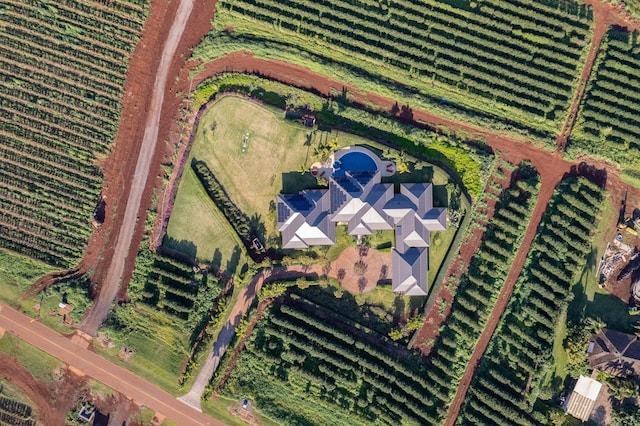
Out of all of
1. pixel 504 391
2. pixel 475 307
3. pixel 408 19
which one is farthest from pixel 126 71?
pixel 504 391

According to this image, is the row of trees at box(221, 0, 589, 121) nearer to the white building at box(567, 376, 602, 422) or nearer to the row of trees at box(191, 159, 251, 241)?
the row of trees at box(191, 159, 251, 241)

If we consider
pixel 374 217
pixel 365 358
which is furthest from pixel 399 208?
pixel 365 358

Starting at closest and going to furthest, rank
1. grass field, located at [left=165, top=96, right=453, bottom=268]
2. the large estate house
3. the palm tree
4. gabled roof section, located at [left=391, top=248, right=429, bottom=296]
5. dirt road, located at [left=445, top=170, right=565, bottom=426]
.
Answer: the palm tree < gabled roof section, located at [left=391, top=248, right=429, bottom=296] < the large estate house < dirt road, located at [left=445, top=170, right=565, bottom=426] < grass field, located at [left=165, top=96, right=453, bottom=268]

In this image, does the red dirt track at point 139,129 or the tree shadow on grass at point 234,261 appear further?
the red dirt track at point 139,129

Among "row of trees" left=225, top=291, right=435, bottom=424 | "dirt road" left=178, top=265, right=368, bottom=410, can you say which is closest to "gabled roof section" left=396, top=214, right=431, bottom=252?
"dirt road" left=178, top=265, right=368, bottom=410

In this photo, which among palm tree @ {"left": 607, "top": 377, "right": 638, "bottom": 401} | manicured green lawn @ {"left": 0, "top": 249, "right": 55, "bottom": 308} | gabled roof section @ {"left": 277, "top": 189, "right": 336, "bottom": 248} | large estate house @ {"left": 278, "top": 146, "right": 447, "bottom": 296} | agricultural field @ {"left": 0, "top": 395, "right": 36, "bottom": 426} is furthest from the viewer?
manicured green lawn @ {"left": 0, "top": 249, "right": 55, "bottom": 308}

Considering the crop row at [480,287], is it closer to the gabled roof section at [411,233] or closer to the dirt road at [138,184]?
the gabled roof section at [411,233]

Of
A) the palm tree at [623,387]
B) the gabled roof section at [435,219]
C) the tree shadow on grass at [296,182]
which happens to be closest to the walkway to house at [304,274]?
the gabled roof section at [435,219]
